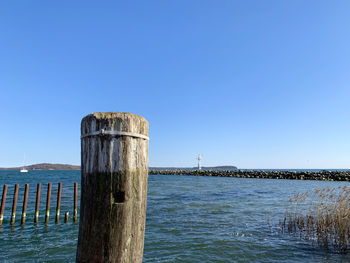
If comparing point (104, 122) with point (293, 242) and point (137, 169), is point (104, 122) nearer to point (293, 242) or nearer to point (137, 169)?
point (137, 169)

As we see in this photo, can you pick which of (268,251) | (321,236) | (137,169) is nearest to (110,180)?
(137,169)

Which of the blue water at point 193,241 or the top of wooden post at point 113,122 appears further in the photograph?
the blue water at point 193,241

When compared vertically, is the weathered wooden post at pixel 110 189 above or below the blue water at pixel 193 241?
above

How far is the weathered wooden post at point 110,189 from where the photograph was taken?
210cm

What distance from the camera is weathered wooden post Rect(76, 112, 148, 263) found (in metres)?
2.10

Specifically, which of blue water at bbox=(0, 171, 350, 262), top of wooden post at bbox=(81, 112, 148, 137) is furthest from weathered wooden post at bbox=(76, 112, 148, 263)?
blue water at bbox=(0, 171, 350, 262)

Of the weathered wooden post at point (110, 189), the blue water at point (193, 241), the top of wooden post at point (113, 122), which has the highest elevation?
the top of wooden post at point (113, 122)

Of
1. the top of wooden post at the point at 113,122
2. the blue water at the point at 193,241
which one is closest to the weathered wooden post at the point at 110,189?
the top of wooden post at the point at 113,122

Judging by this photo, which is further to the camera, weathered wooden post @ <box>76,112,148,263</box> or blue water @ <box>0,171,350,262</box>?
blue water @ <box>0,171,350,262</box>

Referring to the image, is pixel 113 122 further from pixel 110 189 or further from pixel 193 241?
pixel 193 241

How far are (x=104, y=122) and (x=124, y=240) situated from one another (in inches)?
41.3

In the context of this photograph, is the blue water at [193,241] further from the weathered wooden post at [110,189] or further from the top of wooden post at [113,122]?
the top of wooden post at [113,122]

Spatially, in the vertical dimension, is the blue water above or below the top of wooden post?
below

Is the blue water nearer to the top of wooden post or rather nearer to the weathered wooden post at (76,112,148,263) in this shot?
the weathered wooden post at (76,112,148,263)
